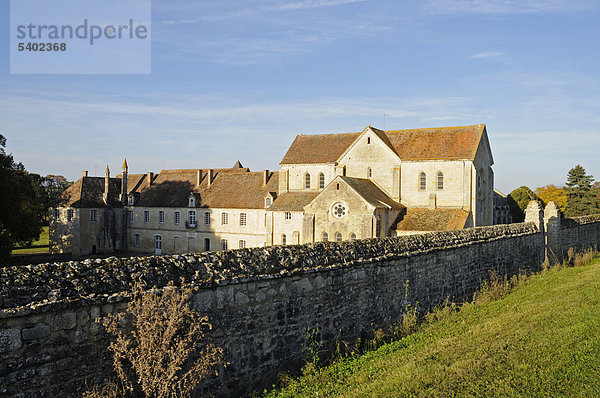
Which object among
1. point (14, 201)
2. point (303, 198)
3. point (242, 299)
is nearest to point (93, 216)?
point (14, 201)

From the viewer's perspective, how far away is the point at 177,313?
603 centimetres

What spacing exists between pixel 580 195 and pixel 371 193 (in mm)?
38484

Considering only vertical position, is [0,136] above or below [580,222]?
above

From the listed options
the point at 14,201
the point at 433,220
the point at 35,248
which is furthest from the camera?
the point at 35,248

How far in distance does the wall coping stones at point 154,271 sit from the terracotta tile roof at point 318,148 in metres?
30.5

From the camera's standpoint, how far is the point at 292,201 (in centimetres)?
3988

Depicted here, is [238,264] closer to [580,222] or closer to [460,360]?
[460,360]

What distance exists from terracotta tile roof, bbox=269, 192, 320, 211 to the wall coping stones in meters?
28.3

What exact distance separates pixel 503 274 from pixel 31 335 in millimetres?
16093

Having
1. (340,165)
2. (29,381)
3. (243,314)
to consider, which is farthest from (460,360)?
(340,165)

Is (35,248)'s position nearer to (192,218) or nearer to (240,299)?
(192,218)

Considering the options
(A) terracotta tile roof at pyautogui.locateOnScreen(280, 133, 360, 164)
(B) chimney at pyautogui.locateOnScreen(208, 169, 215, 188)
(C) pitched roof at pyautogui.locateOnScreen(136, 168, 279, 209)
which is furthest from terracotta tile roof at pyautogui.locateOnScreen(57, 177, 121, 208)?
(A) terracotta tile roof at pyautogui.locateOnScreen(280, 133, 360, 164)

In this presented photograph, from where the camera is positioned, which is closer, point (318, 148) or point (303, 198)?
point (303, 198)

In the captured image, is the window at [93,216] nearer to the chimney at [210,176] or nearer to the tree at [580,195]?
the chimney at [210,176]
